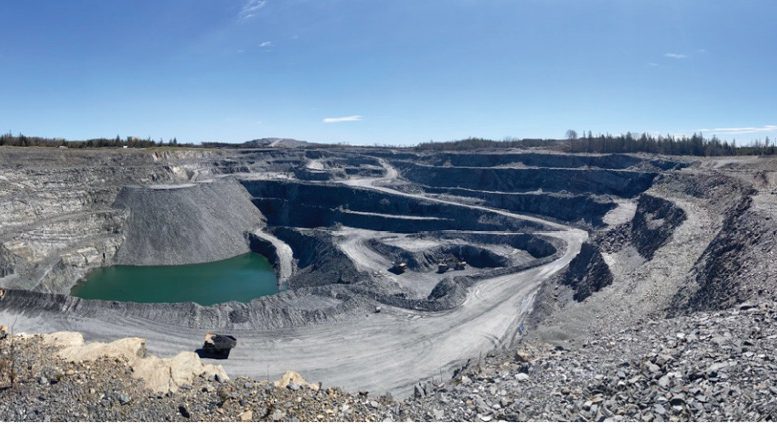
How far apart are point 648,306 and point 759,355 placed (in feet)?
36.8

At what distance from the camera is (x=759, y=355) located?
34.7 feet

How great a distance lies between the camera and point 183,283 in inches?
1658

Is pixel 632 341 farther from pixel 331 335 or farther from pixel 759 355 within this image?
pixel 331 335

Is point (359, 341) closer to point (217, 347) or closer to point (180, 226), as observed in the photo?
point (217, 347)

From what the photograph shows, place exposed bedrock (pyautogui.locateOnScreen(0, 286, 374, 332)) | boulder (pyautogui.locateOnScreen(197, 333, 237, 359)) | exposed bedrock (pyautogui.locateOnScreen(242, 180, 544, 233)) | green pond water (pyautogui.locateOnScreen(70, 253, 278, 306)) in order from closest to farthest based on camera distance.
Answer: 1. boulder (pyautogui.locateOnScreen(197, 333, 237, 359))
2. exposed bedrock (pyautogui.locateOnScreen(0, 286, 374, 332))
3. green pond water (pyautogui.locateOnScreen(70, 253, 278, 306))
4. exposed bedrock (pyautogui.locateOnScreen(242, 180, 544, 233))

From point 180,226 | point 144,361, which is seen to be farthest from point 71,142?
point 144,361

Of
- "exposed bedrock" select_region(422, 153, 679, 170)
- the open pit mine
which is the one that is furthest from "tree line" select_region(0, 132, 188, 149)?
"exposed bedrock" select_region(422, 153, 679, 170)

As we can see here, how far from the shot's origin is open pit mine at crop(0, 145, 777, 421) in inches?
483

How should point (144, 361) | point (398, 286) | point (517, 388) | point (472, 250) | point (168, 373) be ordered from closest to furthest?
1. point (517, 388)
2. point (168, 373)
3. point (144, 361)
4. point (398, 286)
5. point (472, 250)

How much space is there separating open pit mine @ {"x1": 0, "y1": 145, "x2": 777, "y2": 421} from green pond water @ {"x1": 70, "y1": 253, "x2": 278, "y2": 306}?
31 centimetres

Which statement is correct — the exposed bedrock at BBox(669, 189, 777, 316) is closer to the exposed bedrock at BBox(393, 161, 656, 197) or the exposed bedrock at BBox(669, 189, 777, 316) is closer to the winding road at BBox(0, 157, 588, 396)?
the winding road at BBox(0, 157, 588, 396)

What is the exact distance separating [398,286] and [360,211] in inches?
1052

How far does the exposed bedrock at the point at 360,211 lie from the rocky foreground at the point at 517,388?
39289 millimetres

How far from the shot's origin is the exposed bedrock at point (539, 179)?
60594 mm
